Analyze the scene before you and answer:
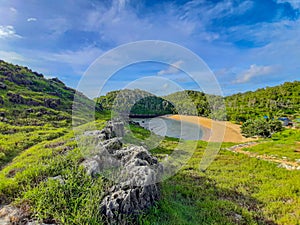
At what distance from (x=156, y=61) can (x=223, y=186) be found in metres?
6.74

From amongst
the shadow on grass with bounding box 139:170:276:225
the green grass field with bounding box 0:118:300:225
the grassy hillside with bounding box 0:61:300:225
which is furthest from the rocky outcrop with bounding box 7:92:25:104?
the shadow on grass with bounding box 139:170:276:225

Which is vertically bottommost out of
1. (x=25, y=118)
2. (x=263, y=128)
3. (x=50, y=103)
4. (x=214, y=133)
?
(x=214, y=133)

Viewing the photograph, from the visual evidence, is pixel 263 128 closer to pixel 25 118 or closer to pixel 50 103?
pixel 25 118

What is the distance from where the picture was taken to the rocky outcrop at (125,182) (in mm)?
4777

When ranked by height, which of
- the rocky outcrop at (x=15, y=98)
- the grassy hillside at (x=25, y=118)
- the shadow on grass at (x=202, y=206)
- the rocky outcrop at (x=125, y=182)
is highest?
the rocky outcrop at (x=15, y=98)

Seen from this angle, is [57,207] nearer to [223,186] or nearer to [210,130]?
[223,186]

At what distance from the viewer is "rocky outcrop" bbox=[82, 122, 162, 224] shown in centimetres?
478

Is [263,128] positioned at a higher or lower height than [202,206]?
higher

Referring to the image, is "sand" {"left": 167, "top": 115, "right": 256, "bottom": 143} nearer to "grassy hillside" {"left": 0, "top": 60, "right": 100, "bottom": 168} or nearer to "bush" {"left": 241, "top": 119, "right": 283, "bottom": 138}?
"bush" {"left": 241, "top": 119, "right": 283, "bottom": 138}

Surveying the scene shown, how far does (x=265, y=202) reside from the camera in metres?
8.09

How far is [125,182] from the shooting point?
215 inches

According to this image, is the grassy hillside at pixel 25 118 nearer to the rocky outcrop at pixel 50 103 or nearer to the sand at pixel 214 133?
the rocky outcrop at pixel 50 103

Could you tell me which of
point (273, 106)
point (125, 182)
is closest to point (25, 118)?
point (125, 182)

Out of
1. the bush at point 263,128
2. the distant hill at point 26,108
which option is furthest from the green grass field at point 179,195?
the bush at point 263,128
